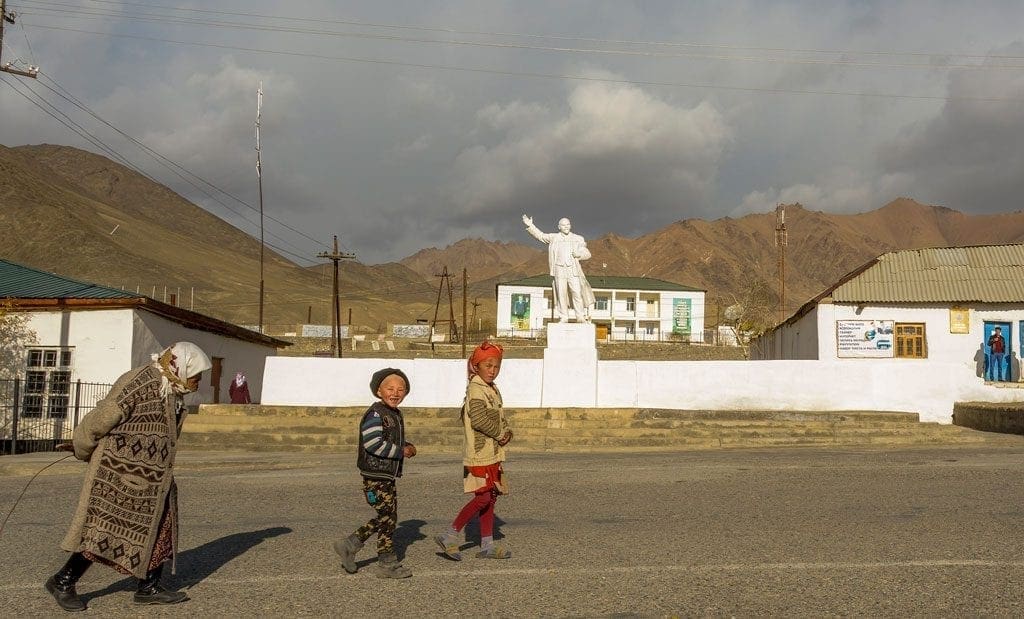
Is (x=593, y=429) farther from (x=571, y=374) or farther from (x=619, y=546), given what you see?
(x=619, y=546)

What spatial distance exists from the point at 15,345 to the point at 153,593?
1727 cm

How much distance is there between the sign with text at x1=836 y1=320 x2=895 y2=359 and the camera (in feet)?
87.2

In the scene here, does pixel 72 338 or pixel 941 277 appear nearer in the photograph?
pixel 72 338

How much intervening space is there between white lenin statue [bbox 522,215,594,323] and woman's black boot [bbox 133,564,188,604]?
15195 millimetres

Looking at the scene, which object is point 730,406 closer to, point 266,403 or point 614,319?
point 266,403

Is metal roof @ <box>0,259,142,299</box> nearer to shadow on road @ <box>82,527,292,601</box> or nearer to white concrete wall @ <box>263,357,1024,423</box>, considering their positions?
white concrete wall @ <box>263,357,1024,423</box>

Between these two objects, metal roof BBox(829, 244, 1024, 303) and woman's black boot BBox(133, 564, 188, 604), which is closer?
woman's black boot BBox(133, 564, 188, 604)

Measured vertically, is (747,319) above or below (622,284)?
below

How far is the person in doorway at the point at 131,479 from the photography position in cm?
486

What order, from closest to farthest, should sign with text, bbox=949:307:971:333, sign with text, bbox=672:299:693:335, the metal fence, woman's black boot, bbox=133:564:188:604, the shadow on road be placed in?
woman's black boot, bbox=133:564:188:604 → the shadow on road → the metal fence → sign with text, bbox=949:307:971:333 → sign with text, bbox=672:299:693:335

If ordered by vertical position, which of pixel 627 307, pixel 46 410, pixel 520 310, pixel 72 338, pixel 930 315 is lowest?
pixel 46 410

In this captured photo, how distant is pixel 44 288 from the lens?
68.7 ft

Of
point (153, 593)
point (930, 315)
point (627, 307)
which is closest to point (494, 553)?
point (153, 593)

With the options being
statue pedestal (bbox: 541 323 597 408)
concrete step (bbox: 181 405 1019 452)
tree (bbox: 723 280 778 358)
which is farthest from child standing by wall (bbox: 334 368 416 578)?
tree (bbox: 723 280 778 358)
